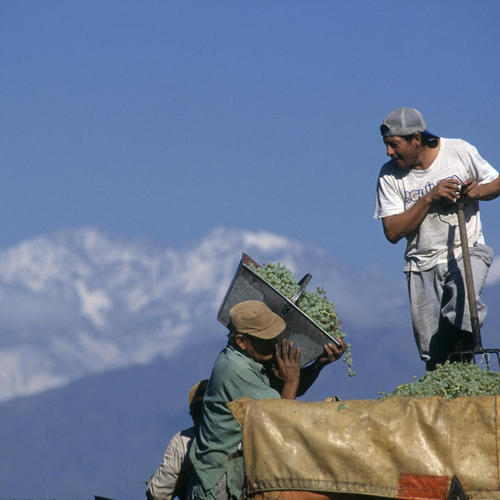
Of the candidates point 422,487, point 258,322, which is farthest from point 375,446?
point 258,322

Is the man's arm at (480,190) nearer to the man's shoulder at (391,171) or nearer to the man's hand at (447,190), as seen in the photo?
the man's hand at (447,190)

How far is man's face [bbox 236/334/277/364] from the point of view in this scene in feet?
25.4

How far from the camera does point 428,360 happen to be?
9508 millimetres

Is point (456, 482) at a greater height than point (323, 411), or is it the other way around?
point (323, 411)

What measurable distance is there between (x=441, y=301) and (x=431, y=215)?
2.69ft

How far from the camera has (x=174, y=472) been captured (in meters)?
7.86

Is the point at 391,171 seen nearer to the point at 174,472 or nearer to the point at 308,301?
the point at 308,301

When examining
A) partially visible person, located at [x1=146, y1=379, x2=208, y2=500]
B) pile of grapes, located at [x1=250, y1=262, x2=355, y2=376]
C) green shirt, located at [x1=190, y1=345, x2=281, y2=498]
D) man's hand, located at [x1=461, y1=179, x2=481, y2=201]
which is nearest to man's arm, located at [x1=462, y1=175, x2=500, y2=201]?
man's hand, located at [x1=461, y1=179, x2=481, y2=201]

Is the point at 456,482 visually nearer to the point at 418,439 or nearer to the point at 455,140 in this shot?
the point at 418,439

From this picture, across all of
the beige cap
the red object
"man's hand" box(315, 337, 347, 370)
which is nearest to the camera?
the red object

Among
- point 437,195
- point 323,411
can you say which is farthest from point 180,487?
point 437,195

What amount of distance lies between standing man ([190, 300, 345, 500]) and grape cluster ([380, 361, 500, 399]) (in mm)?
990

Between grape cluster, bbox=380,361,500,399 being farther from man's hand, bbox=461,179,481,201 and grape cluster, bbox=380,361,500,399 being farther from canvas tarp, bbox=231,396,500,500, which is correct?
man's hand, bbox=461,179,481,201

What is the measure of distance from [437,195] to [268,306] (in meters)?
2.07
